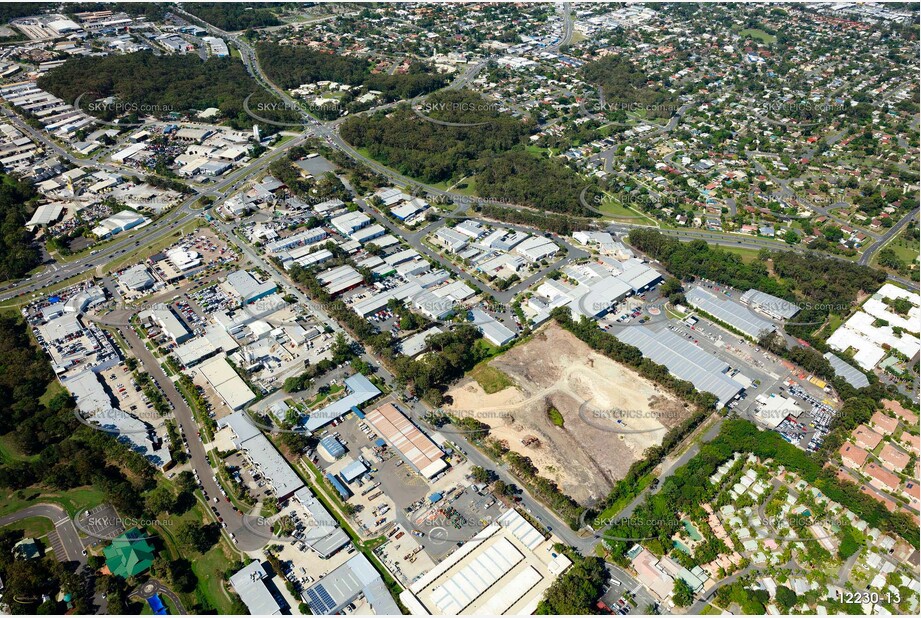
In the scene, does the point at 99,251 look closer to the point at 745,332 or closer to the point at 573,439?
the point at 573,439

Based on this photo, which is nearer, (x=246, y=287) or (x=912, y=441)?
(x=912, y=441)

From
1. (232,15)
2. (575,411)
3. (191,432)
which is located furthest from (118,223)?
(232,15)

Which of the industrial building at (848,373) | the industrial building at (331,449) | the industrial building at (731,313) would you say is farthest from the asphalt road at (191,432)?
the industrial building at (848,373)

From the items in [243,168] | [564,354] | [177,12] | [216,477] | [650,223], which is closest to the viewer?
[216,477]

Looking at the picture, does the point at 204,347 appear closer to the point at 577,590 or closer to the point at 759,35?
the point at 577,590

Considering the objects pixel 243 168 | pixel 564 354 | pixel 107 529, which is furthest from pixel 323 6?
pixel 107 529

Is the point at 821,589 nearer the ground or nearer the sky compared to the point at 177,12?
nearer the ground
